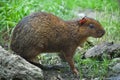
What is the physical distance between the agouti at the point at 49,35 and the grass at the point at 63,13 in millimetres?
484

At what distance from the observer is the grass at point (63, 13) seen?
8.06m

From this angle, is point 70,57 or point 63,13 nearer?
point 70,57

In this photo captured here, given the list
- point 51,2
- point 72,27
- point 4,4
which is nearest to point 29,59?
point 72,27

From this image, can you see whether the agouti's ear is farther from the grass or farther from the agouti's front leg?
the grass

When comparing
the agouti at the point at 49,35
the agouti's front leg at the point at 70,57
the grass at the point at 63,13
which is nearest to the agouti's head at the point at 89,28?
the agouti at the point at 49,35

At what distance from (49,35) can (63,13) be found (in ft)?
12.1

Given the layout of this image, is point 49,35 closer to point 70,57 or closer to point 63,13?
point 70,57

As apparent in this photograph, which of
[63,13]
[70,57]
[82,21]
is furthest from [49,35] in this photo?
[63,13]

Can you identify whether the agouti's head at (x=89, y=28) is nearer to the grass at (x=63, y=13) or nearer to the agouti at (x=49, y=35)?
the agouti at (x=49, y=35)

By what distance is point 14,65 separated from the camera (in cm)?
579

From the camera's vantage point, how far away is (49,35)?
6375 millimetres

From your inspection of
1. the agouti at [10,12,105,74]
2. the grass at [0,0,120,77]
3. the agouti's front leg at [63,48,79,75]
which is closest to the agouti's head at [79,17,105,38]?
the agouti at [10,12,105,74]

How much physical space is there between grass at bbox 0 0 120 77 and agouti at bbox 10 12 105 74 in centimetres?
48

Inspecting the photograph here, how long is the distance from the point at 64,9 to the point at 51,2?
1.08ft
